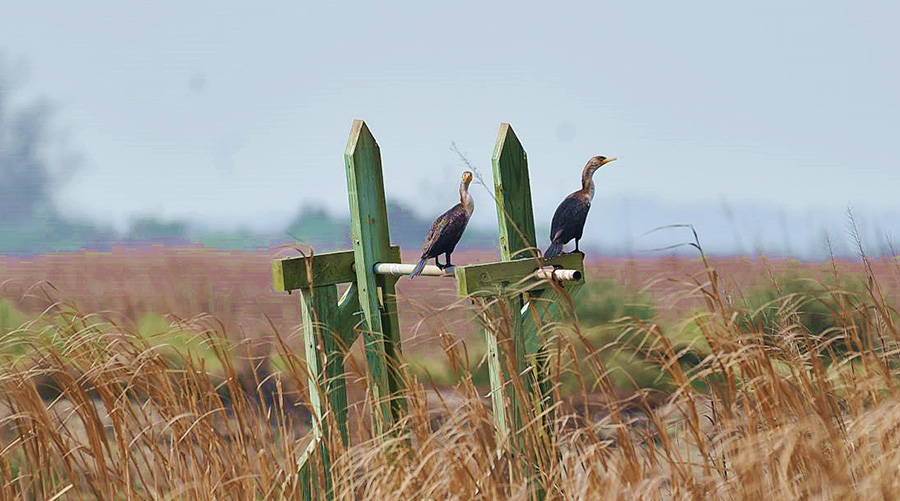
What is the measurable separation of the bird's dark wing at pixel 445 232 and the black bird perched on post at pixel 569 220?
0.32 meters

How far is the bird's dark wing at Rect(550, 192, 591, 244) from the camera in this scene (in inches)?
135

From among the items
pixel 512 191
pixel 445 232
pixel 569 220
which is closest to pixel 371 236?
pixel 445 232

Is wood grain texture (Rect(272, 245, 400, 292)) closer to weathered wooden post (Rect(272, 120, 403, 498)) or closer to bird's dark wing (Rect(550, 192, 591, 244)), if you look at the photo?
weathered wooden post (Rect(272, 120, 403, 498))

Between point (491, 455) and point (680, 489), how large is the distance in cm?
41

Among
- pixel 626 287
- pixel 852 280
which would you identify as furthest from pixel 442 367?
pixel 852 280

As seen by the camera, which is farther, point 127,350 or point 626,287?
point 626,287

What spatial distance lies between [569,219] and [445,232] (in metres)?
0.44

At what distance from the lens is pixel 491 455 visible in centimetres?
202

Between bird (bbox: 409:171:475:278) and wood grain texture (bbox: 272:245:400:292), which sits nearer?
bird (bbox: 409:171:475:278)

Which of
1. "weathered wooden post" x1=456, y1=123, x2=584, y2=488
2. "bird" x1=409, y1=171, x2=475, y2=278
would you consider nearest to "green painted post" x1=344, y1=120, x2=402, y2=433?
"bird" x1=409, y1=171, x2=475, y2=278

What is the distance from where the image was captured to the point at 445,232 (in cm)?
341

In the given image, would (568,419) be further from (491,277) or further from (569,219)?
(569,219)

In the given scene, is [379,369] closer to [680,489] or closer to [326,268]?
[326,268]

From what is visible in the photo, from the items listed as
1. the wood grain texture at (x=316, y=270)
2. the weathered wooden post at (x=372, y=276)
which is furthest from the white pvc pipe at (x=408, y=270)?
the wood grain texture at (x=316, y=270)
